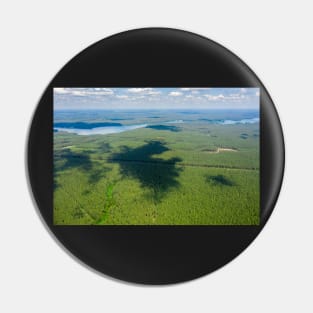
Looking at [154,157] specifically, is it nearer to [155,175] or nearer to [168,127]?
[155,175]

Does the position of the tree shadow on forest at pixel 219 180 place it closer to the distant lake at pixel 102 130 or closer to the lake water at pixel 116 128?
the lake water at pixel 116 128

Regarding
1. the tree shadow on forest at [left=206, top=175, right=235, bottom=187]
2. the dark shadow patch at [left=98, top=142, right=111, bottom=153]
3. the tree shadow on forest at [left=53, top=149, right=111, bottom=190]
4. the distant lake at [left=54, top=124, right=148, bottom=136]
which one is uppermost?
the distant lake at [left=54, top=124, right=148, bottom=136]

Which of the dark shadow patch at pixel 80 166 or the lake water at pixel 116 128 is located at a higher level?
the lake water at pixel 116 128

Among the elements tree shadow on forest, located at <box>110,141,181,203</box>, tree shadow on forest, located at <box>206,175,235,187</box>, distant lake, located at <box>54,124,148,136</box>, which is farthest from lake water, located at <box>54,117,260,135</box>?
tree shadow on forest, located at <box>206,175,235,187</box>

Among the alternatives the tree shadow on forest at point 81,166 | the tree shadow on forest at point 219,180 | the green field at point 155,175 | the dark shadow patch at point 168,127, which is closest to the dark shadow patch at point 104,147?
the green field at point 155,175

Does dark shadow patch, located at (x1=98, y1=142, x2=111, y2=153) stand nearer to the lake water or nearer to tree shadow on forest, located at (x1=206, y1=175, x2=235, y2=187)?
the lake water

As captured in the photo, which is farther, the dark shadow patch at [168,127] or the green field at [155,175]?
the dark shadow patch at [168,127]

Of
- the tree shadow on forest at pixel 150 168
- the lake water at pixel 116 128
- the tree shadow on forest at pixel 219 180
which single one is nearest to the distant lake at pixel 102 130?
the lake water at pixel 116 128

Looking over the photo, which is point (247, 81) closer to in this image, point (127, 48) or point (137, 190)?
point (127, 48)

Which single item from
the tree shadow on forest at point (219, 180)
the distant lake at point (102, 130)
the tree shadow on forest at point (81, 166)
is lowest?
the tree shadow on forest at point (219, 180)

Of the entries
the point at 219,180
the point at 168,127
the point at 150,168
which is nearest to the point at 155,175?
the point at 150,168
